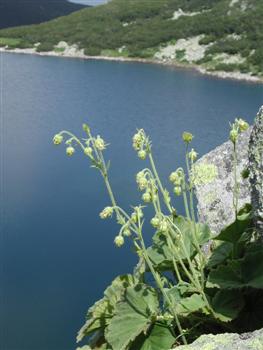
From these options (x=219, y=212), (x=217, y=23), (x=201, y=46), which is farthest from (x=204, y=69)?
(x=219, y=212)

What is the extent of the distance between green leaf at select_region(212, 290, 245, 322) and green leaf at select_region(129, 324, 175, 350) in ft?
0.88

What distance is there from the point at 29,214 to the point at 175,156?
8095 millimetres

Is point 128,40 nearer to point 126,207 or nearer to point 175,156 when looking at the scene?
point 175,156

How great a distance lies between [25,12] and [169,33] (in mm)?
82834

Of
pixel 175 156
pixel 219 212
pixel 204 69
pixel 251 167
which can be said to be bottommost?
pixel 204 69

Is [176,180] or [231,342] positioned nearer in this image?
[231,342]

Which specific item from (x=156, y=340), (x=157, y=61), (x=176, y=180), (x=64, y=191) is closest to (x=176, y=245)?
(x=176, y=180)

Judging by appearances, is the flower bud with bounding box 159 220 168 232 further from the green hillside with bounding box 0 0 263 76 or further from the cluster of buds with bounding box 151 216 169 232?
the green hillside with bounding box 0 0 263 76

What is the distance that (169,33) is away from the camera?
98625 millimetres

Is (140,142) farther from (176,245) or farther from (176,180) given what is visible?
(176,245)

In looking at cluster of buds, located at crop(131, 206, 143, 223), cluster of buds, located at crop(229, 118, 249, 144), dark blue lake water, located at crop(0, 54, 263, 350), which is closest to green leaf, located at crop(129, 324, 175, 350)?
cluster of buds, located at crop(131, 206, 143, 223)

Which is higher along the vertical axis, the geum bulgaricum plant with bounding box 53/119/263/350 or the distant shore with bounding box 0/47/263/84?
the geum bulgaricum plant with bounding box 53/119/263/350

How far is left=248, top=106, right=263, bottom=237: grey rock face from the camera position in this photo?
257 cm

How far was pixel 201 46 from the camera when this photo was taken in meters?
91.2
